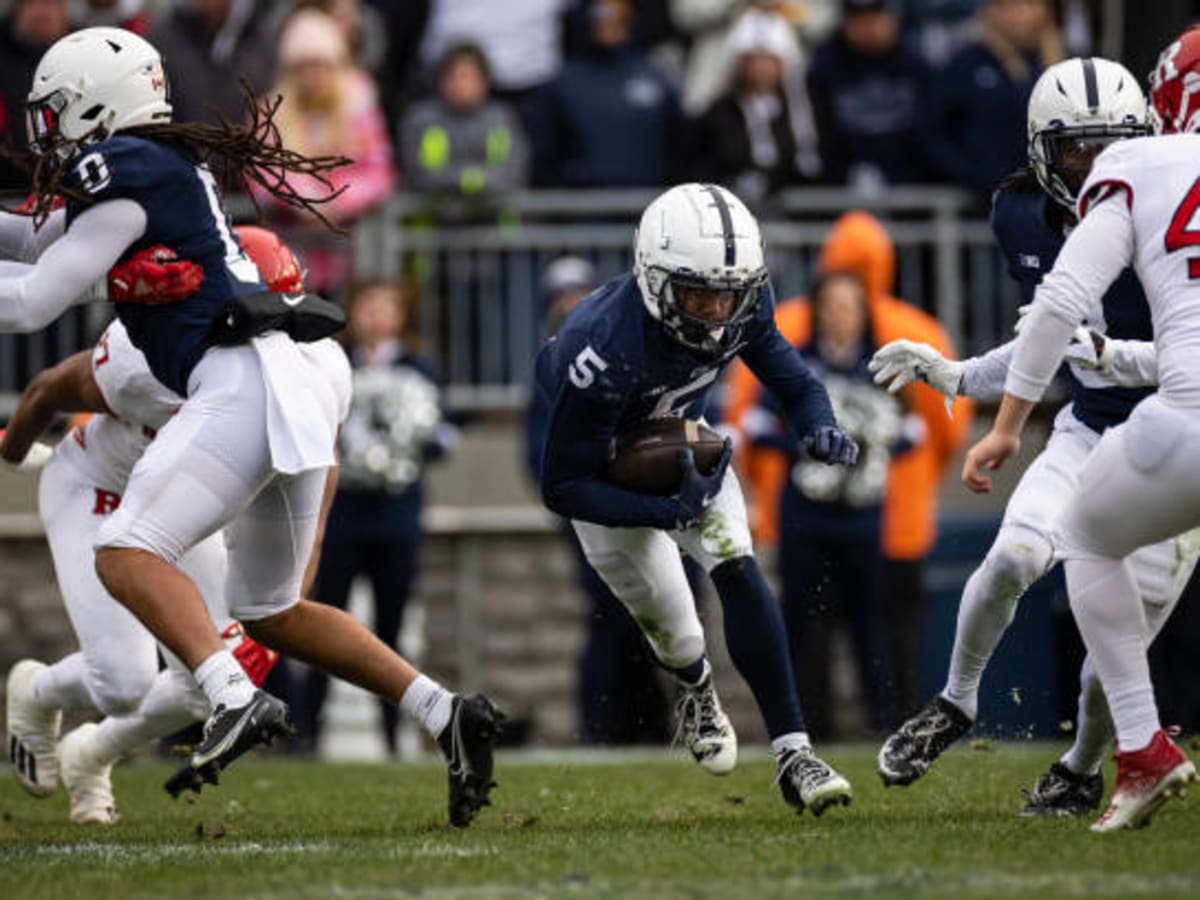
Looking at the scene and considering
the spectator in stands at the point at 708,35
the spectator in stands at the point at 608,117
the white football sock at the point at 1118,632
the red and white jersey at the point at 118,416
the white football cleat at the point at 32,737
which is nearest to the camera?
the white football sock at the point at 1118,632

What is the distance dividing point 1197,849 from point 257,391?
100 inches

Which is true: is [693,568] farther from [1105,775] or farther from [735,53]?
[735,53]

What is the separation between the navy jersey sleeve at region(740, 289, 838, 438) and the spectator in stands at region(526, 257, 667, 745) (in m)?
3.78

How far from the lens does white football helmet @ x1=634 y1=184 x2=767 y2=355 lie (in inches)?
279

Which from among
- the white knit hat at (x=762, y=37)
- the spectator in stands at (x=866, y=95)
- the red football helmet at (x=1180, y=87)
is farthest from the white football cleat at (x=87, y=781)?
the spectator in stands at (x=866, y=95)

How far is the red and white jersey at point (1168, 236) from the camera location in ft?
20.6

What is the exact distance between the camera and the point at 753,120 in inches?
506

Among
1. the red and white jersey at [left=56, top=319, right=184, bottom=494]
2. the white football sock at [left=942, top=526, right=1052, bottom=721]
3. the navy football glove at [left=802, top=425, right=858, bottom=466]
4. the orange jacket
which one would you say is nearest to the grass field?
the white football sock at [left=942, top=526, right=1052, bottom=721]

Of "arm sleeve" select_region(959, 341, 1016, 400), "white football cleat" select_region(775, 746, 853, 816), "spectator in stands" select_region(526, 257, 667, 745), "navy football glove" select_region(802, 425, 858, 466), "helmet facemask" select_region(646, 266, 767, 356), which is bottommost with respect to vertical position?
"spectator in stands" select_region(526, 257, 667, 745)

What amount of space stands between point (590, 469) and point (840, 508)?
443cm

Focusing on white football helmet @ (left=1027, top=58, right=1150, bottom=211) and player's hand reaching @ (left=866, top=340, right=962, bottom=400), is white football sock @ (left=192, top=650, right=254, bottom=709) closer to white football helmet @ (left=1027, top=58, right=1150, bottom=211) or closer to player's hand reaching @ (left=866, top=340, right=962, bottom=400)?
player's hand reaching @ (left=866, top=340, right=962, bottom=400)

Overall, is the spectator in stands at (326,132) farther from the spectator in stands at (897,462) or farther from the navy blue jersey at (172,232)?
the navy blue jersey at (172,232)

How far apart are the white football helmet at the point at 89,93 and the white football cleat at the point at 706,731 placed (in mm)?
2206

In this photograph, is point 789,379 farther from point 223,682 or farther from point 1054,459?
point 223,682
